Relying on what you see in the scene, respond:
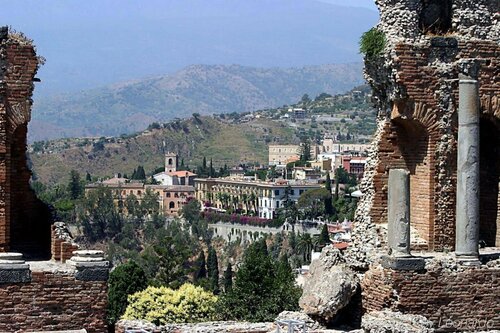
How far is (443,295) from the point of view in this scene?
71.2 ft

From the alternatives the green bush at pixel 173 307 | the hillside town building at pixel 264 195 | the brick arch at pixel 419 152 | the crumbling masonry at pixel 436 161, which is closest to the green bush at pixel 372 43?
the crumbling masonry at pixel 436 161

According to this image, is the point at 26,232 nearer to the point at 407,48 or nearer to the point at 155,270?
the point at 407,48

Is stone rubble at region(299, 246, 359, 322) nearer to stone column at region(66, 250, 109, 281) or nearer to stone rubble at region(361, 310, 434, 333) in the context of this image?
stone rubble at region(361, 310, 434, 333)

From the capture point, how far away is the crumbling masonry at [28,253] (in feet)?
64.3

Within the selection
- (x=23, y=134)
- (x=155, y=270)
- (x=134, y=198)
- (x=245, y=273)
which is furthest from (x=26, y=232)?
(x=134, y=198)

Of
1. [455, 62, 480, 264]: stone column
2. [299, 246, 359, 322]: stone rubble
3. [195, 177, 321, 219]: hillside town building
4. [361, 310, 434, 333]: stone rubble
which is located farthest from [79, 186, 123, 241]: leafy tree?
[361, 310, 434, 333]: stone rubble

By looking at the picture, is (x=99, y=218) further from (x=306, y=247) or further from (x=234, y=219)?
(x=306, y=247)

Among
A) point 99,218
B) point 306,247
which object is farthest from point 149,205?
point 306,247

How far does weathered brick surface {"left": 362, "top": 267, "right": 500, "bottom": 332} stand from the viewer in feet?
70.2

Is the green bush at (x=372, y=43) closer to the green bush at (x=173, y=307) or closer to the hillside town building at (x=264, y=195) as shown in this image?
the green bush at (x=173, y=307)

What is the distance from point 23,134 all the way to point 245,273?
35.8m

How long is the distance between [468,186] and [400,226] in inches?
62.8

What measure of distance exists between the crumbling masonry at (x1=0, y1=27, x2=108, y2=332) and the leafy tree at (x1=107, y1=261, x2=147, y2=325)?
119 ft

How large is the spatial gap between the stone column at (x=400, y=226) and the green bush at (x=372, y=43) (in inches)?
103
